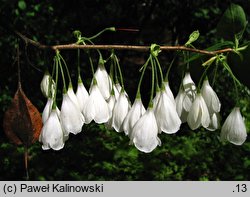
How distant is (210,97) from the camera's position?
117 cm

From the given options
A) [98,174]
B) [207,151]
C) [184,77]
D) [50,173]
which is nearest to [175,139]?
[207,151]

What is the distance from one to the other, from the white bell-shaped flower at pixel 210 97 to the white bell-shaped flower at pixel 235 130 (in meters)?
0.06

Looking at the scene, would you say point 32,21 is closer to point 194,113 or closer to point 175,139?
point 175,139

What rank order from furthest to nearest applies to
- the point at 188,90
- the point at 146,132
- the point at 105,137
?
the point at 105,137 < the point at 188,90 < the point at 146,132

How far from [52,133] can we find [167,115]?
1.09 ft

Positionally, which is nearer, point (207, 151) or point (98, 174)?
point (98, 174)

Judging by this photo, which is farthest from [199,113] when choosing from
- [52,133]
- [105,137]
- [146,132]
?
[105,137]

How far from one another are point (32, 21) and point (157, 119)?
2.71 metres

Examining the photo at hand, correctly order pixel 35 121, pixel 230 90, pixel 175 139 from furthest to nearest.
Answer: pixel 230 90 < pixel 175 139 < pixel 35 121

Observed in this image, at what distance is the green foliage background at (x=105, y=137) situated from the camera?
10.9 feet

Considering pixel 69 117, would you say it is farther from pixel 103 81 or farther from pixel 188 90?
pixel 188 90

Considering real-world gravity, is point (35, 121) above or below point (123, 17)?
below

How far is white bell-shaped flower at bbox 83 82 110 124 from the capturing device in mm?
1155

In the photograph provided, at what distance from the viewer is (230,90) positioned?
4.33 metres
